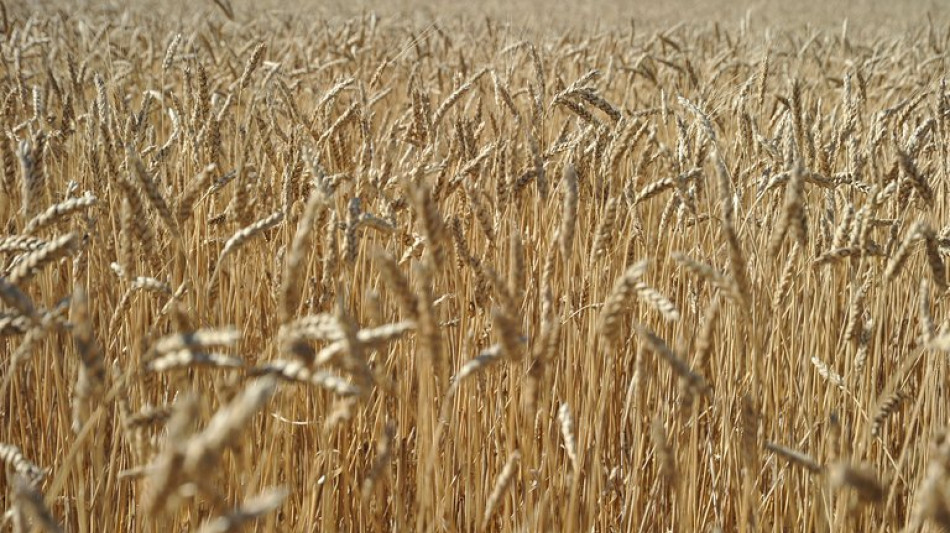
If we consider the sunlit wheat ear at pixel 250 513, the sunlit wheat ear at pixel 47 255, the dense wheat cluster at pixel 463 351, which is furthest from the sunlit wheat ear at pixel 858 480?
the sunlit wheat ear at pixel 47 255

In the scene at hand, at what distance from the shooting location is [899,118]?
2051 millimetres

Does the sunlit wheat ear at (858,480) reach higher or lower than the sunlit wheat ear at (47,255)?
lower

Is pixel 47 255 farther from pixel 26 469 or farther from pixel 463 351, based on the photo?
pixel 463 351

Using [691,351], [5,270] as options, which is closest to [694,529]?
[691,351]

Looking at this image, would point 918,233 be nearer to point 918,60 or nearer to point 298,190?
point 298,190

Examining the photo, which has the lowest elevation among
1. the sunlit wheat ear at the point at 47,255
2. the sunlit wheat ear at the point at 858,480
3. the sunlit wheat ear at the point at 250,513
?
the sunlit wheat ear at the point at 858,480

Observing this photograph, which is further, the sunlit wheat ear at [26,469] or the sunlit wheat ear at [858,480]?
the sunlit wheat ear at [26,469]

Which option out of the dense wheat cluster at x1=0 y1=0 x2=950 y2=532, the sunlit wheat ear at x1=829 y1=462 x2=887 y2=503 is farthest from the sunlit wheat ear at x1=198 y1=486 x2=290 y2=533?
the sunlit wheat ear at x1=829 y1=462 x2=887 y2=503

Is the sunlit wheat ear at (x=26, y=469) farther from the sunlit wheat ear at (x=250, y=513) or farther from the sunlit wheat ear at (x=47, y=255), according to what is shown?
the sunlit wheat ear at (x=250, y=513)

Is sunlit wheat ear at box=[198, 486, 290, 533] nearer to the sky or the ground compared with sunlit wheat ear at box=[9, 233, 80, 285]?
nearer to the ground

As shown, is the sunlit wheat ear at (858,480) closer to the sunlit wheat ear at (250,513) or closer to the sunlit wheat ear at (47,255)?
the sunlit wheat ear at (250,513)

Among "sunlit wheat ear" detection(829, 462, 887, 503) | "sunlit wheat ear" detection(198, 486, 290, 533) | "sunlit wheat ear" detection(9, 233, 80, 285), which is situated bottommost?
"sunlit wheat ear" detection(829, 462, 887, 503)

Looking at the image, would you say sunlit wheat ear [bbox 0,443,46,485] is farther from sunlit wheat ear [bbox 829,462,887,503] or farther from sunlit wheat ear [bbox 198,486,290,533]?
sunlit wheat ear [bbox 829,462,887,503]

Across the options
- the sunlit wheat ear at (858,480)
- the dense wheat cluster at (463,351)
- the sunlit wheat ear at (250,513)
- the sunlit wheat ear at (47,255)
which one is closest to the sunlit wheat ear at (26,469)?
the dense wheat cluster at (463,351)
